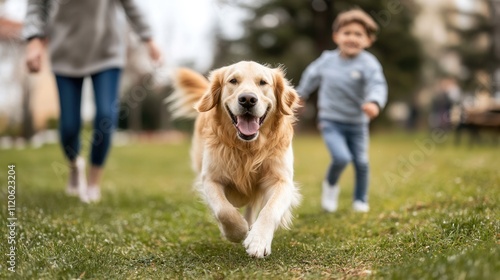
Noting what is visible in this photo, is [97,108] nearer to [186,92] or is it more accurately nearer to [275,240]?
[186,92]

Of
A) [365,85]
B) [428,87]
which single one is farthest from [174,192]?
[428,87]

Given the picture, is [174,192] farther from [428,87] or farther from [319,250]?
[428,87]

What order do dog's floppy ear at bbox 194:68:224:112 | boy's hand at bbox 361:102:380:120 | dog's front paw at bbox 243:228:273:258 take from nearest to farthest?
dog's front paw at bbox 243:228:273:258
dog's floppy ear at bbox 194:68:224:112
boy's hand at bbox 361:102:380:120

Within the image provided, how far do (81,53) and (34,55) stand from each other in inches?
17.5

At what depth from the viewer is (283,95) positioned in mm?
3783

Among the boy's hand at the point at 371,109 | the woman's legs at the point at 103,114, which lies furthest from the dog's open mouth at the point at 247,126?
the woman's legs at the point at 103,114

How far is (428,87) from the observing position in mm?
36219

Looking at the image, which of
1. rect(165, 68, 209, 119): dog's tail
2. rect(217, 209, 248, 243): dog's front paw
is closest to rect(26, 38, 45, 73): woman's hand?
rect(165, 68, 209, 119): dog's tail

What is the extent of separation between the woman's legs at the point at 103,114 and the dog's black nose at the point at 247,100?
2.44 meters

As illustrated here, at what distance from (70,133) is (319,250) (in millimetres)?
3222

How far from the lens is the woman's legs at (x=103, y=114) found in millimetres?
5422

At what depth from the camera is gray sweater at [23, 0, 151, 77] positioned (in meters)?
5.40

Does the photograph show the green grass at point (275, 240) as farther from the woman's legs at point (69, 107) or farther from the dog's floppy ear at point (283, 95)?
the dog's floppy ear at point (283, 95)

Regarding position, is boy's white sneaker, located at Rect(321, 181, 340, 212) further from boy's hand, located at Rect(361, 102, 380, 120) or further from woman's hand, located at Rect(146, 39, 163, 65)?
woman's hand, located at Rect(146, 39, 163, 65)
